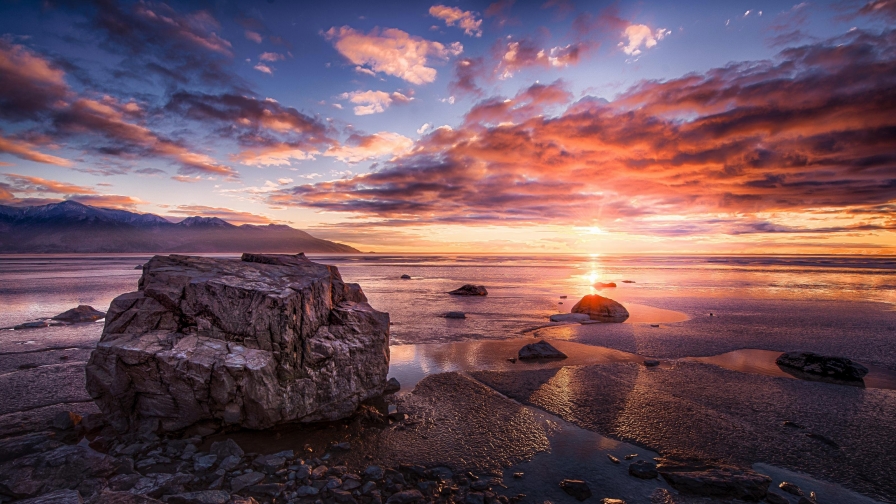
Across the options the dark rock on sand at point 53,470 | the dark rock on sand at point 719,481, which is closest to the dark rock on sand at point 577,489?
the dark rock on sand at point 719,481

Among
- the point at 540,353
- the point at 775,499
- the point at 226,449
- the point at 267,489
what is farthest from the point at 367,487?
the point at 540,353

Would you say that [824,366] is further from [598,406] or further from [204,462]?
[204,462]

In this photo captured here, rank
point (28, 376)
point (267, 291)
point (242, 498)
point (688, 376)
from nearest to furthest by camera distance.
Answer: point (242, 498)
point (267, 291)
point (28, 376)
point (688, 376)

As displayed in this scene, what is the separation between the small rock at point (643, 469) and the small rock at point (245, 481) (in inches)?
241

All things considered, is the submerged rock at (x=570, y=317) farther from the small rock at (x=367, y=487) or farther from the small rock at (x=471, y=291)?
the small rock at (x=367, y=487)

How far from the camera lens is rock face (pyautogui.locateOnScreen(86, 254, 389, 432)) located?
7098mm

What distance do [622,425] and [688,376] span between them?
4413 mm

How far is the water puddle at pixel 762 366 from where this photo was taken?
1020 cm

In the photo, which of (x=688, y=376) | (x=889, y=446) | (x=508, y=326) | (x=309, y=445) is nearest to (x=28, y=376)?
(x=309, y=445)

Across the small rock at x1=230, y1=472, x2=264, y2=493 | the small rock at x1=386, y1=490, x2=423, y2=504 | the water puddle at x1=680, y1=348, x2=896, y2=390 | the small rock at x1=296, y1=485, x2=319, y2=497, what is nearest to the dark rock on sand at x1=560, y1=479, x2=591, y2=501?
the small rock at x1=386, y1=490, x2=423, y2=504

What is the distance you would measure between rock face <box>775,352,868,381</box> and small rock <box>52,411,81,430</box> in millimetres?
18774

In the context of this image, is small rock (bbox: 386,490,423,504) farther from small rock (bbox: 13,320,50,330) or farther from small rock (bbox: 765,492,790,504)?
small rock (bbox: 13,320,50,330)

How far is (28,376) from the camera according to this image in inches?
391

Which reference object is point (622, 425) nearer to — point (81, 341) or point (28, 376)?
point (28, 376)
